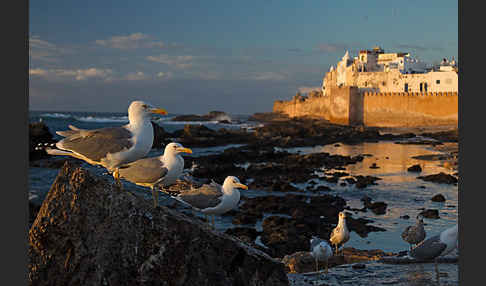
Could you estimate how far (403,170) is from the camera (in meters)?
20.0

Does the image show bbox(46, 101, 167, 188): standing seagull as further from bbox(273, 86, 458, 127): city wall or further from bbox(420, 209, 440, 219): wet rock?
bbox(273, 86, 458, 127): city wall

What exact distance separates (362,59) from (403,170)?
62.4m

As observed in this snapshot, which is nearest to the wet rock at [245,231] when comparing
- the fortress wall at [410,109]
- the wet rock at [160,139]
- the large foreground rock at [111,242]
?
the large foreground rock at [111,242]

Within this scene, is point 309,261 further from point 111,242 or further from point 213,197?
point 111,242

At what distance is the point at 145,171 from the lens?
12.9 ft

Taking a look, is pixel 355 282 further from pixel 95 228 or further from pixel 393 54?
pixel 393 54

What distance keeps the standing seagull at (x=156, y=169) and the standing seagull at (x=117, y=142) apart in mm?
311

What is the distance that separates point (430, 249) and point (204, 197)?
10.3 feet

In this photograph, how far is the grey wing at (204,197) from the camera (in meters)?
5.38

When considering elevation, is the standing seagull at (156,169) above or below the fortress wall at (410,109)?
below

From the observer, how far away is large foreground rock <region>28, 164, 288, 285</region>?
10.8ft

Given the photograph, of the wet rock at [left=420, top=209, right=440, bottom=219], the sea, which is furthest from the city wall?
the wet rock at [left=420, top=209, right=440, bottom=219]

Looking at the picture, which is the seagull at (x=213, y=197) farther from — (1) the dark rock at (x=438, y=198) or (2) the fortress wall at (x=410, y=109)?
(2) the fortress wall at (x=410, y=109)

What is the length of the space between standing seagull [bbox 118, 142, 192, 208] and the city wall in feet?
174
